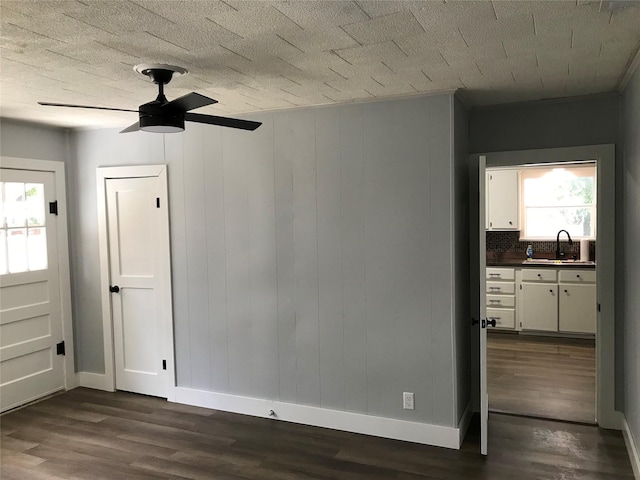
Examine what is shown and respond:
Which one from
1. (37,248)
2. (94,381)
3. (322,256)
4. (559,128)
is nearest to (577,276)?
(559,128)

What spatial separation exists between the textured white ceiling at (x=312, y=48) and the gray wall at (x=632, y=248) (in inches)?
9.2

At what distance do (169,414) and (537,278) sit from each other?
14.8 ft

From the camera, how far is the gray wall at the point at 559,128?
11.9ft

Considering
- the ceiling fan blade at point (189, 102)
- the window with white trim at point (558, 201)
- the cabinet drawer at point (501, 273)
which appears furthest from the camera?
the window with white trim at point (558, 201)

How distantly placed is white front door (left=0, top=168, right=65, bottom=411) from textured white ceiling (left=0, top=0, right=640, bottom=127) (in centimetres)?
121

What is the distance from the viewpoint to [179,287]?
4.34 meters

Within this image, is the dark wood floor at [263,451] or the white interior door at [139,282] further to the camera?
the white interior door at [139,282]

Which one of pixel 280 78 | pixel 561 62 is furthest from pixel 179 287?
pixel 561 62

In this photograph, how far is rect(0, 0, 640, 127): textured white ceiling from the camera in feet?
6.48

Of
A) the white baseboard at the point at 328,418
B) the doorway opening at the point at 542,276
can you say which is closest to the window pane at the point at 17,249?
the white baseboard at the point at 328,418

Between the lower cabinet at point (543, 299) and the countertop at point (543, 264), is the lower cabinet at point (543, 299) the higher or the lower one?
the lower one

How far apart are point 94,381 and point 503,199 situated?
17.5 feet

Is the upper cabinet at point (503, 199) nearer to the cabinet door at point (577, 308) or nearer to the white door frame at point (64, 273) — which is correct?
the cabinet door at point (577, 308)

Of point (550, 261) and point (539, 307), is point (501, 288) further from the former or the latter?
point (550, 261)
